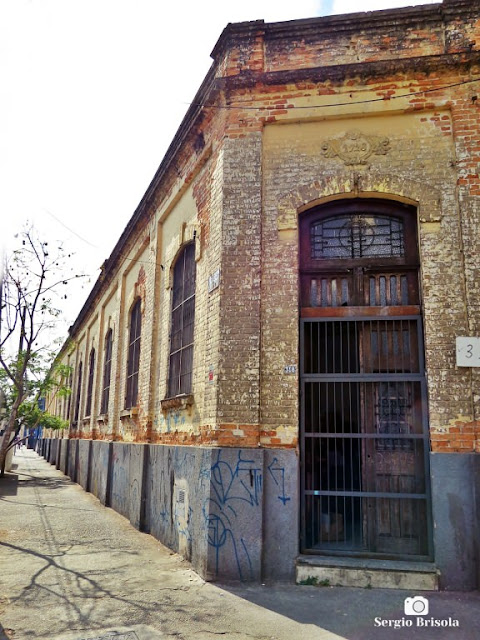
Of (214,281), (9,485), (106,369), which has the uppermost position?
(214,281)

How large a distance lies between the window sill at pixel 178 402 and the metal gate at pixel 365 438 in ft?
6.03

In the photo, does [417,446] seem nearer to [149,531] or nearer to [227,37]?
[149,531]

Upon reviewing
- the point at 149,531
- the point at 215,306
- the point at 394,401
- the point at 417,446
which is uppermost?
the point at 215,306

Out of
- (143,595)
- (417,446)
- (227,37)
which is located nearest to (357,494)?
(417,446)

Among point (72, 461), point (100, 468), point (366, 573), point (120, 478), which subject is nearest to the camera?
point (366, 573)

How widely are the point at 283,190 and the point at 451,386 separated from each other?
327 cm

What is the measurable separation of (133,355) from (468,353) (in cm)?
805

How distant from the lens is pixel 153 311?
33.0ft

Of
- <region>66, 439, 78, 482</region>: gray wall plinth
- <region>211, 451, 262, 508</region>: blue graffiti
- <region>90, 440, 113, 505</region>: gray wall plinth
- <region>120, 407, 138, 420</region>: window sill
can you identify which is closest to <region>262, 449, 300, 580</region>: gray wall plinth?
<region>211, 451, 262, 508</region>: blue graffiti

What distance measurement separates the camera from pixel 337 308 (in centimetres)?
659

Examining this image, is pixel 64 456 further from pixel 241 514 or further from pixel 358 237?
pixel 358 237

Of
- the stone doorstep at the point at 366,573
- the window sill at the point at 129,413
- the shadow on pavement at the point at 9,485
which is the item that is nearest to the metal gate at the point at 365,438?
the stone doorstep at the point at 366,573

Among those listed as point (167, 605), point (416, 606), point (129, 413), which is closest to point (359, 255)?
point (416, 606)

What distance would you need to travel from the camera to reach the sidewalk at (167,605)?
4469 mm
